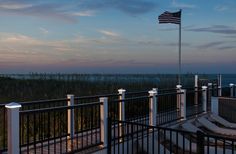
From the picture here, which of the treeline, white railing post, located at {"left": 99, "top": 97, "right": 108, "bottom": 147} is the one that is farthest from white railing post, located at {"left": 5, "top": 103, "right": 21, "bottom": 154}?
the treeline

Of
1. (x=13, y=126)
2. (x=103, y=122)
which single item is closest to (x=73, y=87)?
(x=103, y=122)

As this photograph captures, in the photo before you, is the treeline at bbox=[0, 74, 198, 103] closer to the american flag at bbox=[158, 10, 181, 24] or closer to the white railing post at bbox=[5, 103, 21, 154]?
the american flag at bbox=[158, 10, 181, 24]

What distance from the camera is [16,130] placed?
22.7ft

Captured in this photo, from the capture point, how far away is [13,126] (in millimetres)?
6859

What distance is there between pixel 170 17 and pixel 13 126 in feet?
48.3

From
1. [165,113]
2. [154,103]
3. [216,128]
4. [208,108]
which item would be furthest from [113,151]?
[208,108]

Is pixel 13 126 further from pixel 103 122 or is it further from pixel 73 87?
pixel 73 87

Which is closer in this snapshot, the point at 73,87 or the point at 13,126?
the point at 13,126

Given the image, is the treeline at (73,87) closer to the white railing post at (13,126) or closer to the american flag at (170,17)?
the american flag at (170,17)

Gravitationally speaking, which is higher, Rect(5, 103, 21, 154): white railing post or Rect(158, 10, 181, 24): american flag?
Rect(158, 10, 181, 24): american flag

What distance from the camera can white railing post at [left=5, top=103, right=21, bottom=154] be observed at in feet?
22.4

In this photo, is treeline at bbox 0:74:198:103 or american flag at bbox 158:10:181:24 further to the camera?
treeline at bbox 0:74:198:103

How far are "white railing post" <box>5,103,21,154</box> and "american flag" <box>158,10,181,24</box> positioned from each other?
1413 centimetres

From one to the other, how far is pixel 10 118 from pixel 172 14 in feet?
49.1
